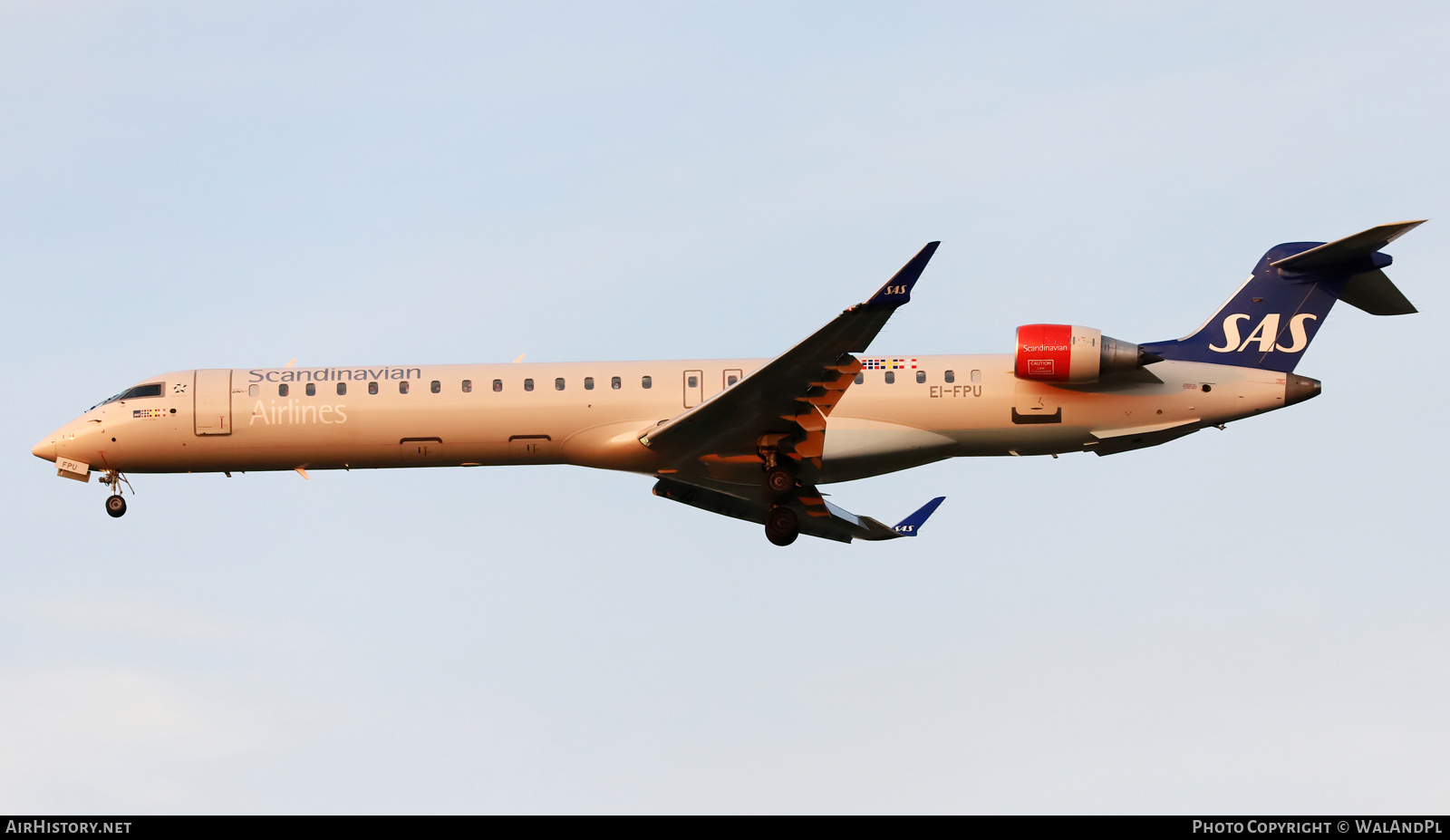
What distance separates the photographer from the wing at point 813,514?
31203 millimetres

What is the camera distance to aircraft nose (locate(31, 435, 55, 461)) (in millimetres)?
30172

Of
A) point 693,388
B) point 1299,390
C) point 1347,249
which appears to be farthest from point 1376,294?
point 693,388

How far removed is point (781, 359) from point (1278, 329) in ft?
35.1

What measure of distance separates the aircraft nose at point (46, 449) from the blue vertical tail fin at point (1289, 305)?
840 inches

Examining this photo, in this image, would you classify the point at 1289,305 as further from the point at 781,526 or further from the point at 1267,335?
the point at 781,526

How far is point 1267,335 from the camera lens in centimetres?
3002

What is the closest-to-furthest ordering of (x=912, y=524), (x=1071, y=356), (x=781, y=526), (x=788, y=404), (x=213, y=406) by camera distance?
(x=788, y=404)
(x=1071, y=356)
(x=213, y=406)
(x=781, y=526)
(x=912, y=524)

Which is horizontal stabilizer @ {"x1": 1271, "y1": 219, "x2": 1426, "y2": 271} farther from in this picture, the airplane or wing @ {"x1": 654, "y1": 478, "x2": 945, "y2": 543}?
wing @ {"x1": 654, "y1": 478, "x2": 945, "y2": 543}

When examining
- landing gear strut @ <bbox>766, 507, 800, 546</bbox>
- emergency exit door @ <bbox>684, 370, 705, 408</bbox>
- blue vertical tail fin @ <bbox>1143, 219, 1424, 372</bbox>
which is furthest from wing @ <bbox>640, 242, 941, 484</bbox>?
blue vertical tail fin @ <bbox>1143, 219, 1424, 372</bbox>

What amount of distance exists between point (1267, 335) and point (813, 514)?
31.0ft

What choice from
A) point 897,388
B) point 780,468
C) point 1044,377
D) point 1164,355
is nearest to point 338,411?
point 780,468

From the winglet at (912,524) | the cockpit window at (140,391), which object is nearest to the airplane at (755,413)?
the cockpit window at (140,391)

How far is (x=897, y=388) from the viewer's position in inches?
1132
